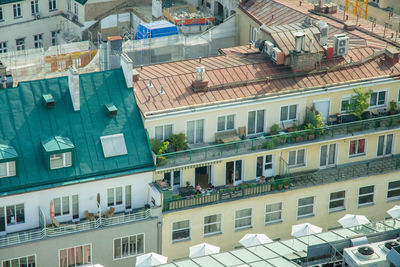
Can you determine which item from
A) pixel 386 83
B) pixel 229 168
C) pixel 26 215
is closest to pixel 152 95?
pixel 229 168

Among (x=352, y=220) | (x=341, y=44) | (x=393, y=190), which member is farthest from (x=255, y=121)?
(x=393, y=190)

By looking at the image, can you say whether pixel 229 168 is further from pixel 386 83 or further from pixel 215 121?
pixel 386 83

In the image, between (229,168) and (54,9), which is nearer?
(229,168)

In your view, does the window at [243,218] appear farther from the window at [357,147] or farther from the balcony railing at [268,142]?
the window at [357,147]

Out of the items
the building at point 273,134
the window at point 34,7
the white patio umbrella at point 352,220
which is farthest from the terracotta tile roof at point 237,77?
the window at point 34,7

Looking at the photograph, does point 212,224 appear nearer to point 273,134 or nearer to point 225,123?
point 225,123

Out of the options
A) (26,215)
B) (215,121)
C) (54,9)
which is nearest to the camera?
(26,215)

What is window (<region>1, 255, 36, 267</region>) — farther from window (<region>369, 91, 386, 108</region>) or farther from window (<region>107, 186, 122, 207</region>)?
window (<region>369, 91, 386, 108</region>)
